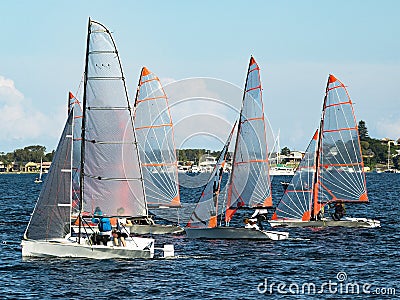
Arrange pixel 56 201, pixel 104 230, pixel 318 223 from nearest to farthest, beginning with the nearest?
pixel 104 230 → pixel 56 201 → pixel 318 223

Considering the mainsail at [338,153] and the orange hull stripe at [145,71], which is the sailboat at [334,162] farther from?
the orange hull stripe at [145,71]

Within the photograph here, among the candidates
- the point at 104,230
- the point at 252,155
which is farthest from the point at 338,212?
the point at 104,230

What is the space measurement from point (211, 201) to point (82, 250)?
11.2m

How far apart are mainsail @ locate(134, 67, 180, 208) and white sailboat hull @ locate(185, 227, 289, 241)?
842cm

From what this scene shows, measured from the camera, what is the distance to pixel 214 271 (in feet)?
120

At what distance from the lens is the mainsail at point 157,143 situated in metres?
55.2

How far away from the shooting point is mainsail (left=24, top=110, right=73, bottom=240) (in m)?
38.6

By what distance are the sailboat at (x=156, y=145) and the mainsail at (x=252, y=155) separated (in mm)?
7132

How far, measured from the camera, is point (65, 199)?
3916 cm

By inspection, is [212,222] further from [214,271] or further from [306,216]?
[214,271]

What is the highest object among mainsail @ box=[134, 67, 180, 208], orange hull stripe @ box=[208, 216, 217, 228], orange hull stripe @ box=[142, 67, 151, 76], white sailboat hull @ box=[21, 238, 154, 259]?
orange hull stripe @ box=[142, 67, 151, 76]

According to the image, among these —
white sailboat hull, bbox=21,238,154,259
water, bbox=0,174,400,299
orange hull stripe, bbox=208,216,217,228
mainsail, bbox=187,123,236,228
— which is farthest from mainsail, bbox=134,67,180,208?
white sailboat hull, bbox=21,238,154,259

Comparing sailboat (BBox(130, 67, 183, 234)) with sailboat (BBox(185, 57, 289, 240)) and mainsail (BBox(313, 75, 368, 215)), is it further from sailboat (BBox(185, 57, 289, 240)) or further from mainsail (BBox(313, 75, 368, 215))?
mainsail (BBox(313, 75, 368, 215))

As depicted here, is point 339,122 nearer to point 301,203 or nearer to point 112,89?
point 301,203
